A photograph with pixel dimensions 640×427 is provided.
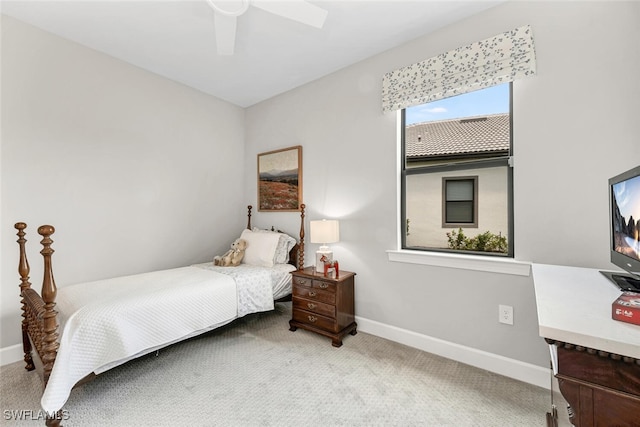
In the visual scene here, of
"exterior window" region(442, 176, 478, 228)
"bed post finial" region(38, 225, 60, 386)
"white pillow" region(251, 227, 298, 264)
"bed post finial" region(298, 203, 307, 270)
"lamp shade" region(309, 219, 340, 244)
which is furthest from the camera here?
"white pillow" region(251, 227, 298, 264)

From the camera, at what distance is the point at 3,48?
7.08ft

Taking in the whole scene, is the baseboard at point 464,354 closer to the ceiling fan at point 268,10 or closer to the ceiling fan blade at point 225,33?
the ceiling fan at point 268,10

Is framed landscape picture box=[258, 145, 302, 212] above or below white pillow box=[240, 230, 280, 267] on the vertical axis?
above

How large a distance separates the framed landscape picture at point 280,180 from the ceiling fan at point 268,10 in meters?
1.36

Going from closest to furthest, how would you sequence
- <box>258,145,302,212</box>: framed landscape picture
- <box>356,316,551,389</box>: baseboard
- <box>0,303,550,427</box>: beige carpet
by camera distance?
1. <box>0,303,550,427</box>: beige carpet
2. <box>356,316,551,389</box>: baseboard
3. <box>258,145,302,212</box>: framed landscape picture

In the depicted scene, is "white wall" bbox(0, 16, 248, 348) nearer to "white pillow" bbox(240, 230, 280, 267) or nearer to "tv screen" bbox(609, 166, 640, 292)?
"white pillow" bbox(240, 230, 280, 267)

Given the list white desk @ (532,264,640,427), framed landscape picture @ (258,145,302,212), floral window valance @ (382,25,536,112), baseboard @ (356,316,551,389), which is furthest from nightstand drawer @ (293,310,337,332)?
floral window valance @ (382,25,536,112)

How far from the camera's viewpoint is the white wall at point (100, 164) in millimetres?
2223

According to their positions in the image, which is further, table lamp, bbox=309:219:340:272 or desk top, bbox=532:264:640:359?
table lamp, bbox=309:219:340:272

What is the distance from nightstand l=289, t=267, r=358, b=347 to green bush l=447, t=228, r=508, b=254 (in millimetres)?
979

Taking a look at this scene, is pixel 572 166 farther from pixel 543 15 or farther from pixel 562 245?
pixel 543 15

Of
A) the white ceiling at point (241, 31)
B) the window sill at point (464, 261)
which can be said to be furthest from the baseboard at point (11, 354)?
the window sill at point (464, 261)

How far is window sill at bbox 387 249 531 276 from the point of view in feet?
6.42

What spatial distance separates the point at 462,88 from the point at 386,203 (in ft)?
3.62
